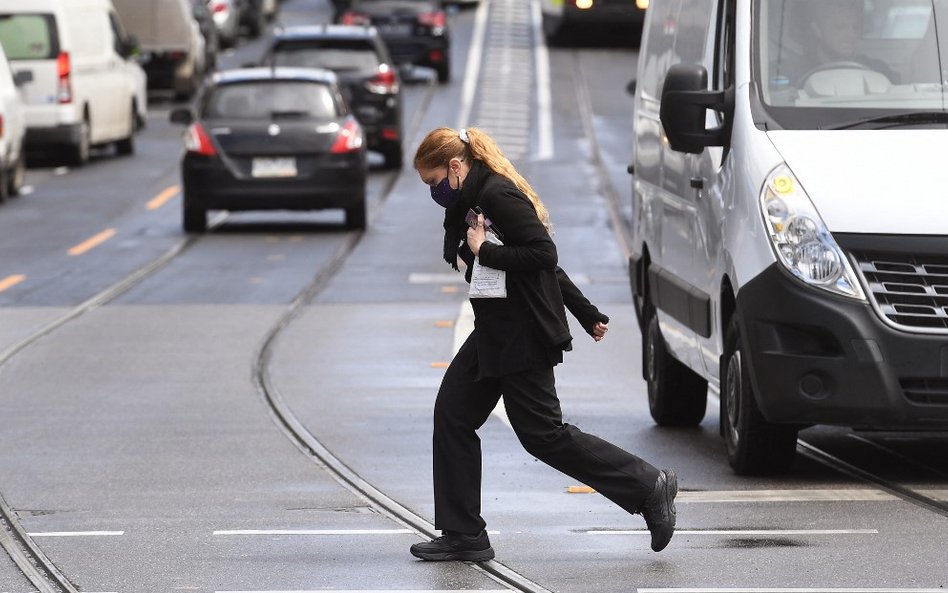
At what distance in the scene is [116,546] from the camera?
8359 mm

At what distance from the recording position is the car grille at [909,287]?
9.24 meters

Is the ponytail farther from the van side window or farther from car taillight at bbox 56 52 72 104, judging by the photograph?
car taillight at bbox 56 52 72 104

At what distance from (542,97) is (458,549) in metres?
32.8

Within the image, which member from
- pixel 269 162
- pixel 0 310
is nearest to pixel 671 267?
pixel 0 310

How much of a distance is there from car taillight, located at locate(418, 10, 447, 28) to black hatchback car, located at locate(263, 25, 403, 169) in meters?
10.6

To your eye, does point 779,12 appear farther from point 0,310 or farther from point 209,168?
point 209,168

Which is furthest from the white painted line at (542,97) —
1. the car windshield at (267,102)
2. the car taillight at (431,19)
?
the car windshield at (267,102)

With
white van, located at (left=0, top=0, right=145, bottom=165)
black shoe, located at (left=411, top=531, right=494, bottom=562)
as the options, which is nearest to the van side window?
black shoe, located at (left=411, top=531, right=494, bottom=562)

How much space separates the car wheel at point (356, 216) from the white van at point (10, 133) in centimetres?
428

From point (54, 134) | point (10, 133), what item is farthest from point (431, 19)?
point (10, 133)

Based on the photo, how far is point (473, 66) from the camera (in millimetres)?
45844

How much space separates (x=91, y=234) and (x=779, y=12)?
14.8 metres

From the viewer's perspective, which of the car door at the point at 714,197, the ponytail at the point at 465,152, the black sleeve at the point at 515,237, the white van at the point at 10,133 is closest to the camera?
the black sleeve at the point at 515,237

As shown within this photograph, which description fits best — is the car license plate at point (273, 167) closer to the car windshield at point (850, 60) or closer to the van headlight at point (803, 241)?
the car windshield at point (850, 60)
